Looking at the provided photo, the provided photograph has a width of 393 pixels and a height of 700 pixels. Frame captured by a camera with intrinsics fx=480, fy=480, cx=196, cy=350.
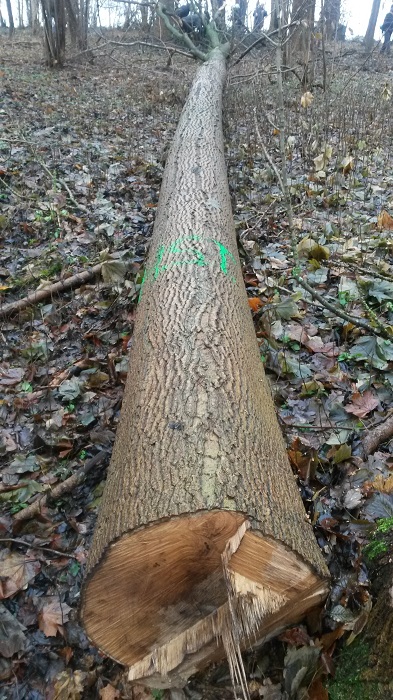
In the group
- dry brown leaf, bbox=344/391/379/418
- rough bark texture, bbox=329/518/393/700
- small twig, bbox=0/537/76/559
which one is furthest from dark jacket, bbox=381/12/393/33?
small twig, bbox=0/537/76/559

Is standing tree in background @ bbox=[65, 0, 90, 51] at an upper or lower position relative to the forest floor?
upper

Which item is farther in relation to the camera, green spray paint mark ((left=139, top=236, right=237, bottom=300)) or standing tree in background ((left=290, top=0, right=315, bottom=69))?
standing tree in background ((left=290, top=0, right=315, bottom=69))

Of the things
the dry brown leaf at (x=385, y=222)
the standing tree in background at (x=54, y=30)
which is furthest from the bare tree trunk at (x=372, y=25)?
the dry brown leaf at (x=385, y=222)

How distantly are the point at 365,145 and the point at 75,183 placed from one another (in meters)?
3.89

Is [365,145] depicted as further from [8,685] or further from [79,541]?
[8,685]

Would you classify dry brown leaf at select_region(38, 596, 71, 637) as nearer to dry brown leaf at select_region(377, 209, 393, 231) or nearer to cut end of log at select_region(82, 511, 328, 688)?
cut end of log at select_region(82, 511, 328, 688)

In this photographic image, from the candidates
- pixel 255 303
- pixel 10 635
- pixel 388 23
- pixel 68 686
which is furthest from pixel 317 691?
pixel 388 23

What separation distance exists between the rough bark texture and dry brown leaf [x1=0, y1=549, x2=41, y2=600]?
1.32m

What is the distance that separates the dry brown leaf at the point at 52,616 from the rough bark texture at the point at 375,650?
107 cm

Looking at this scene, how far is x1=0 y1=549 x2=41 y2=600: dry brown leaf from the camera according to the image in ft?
6.84

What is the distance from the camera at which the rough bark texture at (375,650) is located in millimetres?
1378

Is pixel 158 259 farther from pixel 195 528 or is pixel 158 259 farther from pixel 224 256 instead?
pixel 195 528

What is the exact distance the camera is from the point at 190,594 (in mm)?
1588

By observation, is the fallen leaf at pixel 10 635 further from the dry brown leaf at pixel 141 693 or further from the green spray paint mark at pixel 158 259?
the green spray paint mark at pixel 158 259
